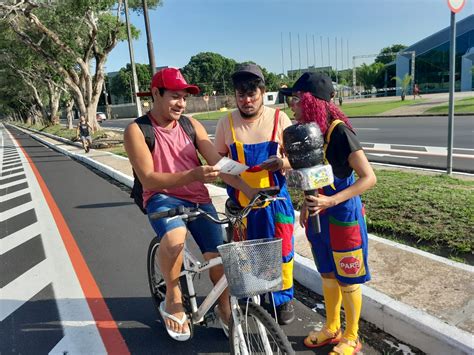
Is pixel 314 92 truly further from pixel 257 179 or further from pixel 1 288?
pixel 1 288

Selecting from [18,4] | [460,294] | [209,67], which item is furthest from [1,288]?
[209,67]

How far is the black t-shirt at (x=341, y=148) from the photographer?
2098 millimetres

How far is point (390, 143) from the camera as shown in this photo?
464 inches

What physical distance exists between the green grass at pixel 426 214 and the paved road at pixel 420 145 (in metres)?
2.74

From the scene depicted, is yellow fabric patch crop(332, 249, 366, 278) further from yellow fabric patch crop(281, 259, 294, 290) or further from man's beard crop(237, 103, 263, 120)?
man's beard crop(237, 103, 263, 120)

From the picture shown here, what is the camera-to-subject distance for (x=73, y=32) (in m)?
18.8

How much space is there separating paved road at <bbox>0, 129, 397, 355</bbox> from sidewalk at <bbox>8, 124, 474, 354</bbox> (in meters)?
0.17

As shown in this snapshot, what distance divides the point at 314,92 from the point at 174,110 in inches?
36.0

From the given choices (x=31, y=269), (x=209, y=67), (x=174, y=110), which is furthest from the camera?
(x=209, y=67)

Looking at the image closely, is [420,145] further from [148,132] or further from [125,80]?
[125,80]

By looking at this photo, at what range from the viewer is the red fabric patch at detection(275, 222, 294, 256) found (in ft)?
8.83

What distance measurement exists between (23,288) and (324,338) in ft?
10.2

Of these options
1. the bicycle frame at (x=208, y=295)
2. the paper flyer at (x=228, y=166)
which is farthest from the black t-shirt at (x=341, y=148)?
the bicycle frame at (x=208, y=295)

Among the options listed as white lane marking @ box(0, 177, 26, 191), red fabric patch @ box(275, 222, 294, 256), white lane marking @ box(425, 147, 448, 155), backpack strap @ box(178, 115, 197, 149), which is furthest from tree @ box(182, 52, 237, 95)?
red fabric patch @ box(275, 222, 294, 256)
